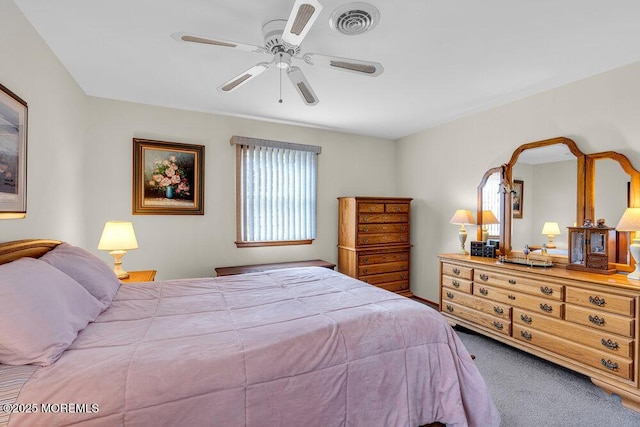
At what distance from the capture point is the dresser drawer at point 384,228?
4.15m

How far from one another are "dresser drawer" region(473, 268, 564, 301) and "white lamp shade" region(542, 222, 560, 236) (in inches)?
24.2

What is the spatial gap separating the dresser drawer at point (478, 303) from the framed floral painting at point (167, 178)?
9.98ft

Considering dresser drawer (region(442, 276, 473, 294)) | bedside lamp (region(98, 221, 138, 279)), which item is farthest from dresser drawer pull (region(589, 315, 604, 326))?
bedside lamp (region(98, 221, 138, 279))

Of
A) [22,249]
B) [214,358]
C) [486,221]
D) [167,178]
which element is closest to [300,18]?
[214,358]

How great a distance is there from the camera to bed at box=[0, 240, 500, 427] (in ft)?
3.52

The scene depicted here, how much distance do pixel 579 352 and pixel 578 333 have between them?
0.46 feet

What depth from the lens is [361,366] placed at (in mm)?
1453

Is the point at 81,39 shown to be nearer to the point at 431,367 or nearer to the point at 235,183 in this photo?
the point at 235,183

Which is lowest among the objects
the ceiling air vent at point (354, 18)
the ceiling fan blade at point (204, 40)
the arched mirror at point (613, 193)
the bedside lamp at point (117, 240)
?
the bedside lamp at point (117, 240)

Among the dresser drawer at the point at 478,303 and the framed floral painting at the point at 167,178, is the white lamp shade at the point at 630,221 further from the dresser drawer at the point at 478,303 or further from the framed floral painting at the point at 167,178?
the framed floral painting at the point at 167,178

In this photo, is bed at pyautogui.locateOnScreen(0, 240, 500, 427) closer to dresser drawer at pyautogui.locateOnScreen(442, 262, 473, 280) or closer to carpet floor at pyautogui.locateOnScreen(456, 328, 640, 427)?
carpet floor at pyautogui.locateOnScreen(456, 328, 640, 427)

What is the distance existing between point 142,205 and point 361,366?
302cm

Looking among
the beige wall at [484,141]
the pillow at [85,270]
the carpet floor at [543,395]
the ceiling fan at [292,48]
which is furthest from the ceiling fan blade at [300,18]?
the beige wall at [484,141]

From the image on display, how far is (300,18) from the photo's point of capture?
56.5 inches
